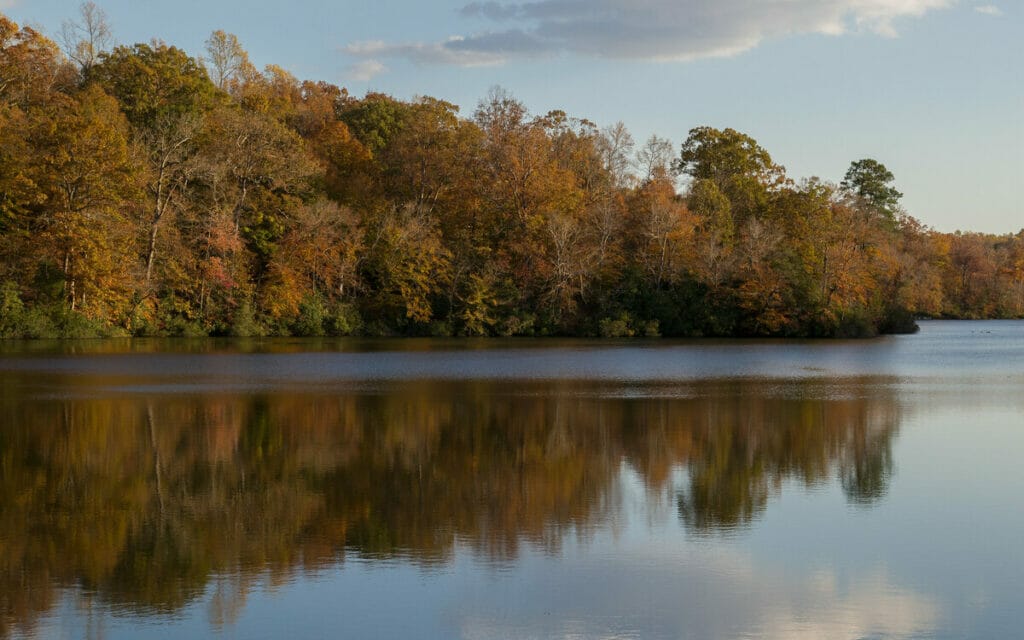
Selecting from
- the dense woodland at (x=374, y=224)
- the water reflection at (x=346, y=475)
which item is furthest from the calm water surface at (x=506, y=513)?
the dense woodland at (x=374, y=224)

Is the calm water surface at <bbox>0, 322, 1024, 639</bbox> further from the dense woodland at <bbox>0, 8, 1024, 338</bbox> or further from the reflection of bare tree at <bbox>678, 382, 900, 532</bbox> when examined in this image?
the dense woodland at <bbox>0, 8, 1024, 338</bbox>

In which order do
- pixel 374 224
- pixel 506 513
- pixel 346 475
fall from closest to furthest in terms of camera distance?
pixel 506 513
pixel 346 475
pixel 374 224

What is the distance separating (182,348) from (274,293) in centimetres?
1264

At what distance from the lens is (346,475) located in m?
13.0

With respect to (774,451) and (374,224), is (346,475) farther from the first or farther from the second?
(374,224)

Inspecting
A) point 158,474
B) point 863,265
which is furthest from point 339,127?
point 158,474

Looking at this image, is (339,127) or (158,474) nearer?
(158,474)

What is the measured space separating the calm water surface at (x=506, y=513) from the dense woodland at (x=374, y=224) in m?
21.9

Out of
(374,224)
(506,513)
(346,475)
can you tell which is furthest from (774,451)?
(374,224)

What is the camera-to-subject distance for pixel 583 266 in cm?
5731

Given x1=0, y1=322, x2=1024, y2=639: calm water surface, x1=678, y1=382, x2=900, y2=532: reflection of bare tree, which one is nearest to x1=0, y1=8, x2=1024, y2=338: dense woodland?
x1=0, y1=322, x2=1024, y2=639: calm water surface

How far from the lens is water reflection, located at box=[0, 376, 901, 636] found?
905cm

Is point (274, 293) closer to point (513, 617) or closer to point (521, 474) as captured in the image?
point (521, 474)

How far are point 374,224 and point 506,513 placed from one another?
1906 inches
